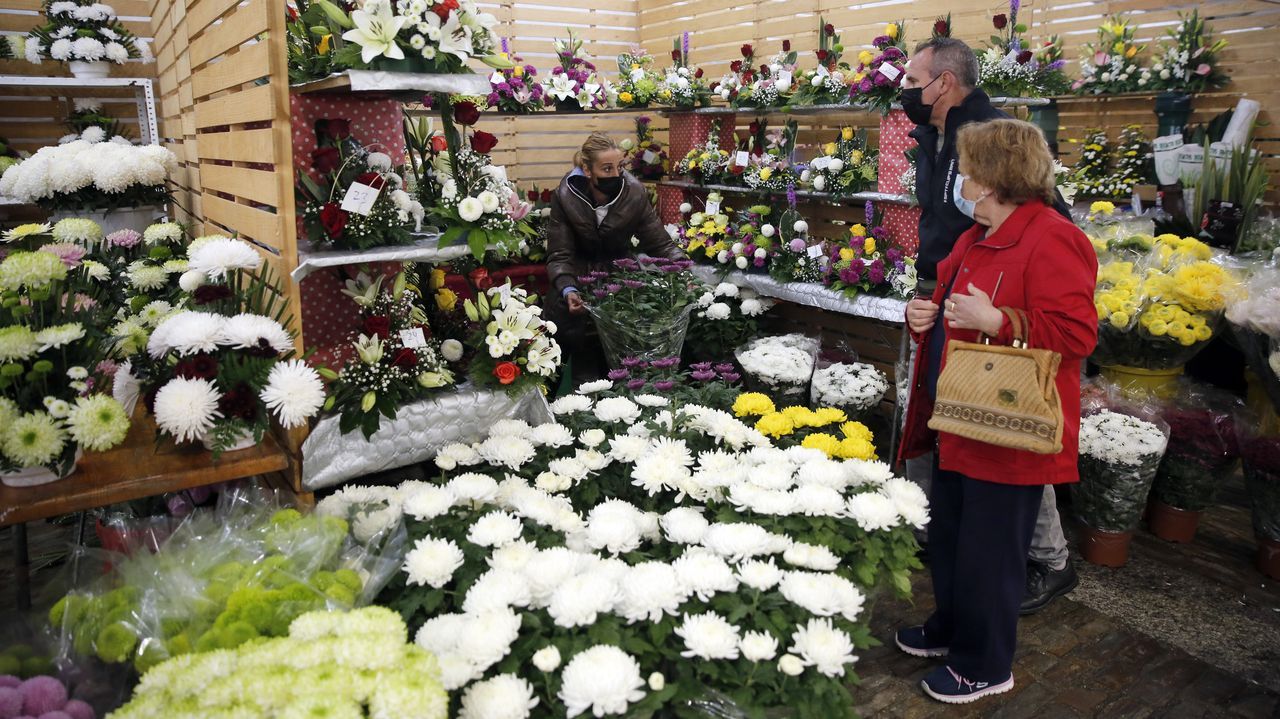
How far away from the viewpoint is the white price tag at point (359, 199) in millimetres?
2273

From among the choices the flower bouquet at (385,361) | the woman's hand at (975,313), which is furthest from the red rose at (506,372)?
the woman's hand at (975,313)

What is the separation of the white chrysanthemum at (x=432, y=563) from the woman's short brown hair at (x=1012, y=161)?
5.50ft

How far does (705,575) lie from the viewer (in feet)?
5.13

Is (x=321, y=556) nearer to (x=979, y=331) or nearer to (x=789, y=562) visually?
(x=789, y=562)

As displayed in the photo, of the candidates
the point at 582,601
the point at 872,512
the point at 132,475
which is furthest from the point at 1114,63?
the point at 132,475

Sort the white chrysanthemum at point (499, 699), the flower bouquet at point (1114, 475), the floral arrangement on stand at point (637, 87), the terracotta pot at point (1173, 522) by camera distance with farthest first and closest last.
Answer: the floral arrangement on stand at point (637, 87), the terracotta pot at point (1173, 522), the flower bouquet at point (1114, 475), the white chrysanthemum at point (499, 699)

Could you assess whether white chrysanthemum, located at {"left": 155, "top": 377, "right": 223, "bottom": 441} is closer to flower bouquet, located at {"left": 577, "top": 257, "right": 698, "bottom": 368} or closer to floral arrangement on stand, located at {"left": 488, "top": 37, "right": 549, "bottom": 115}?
flower bouquet, located at {"left": 577, "top": 257, "right": 698, "bottom": 368}

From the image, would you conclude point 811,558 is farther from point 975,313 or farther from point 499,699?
point 975,313

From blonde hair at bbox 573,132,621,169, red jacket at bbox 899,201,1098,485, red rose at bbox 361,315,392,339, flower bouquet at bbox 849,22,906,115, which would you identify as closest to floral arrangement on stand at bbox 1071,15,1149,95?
flower bouquet at bbox 849,22,906,115

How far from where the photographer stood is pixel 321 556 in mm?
1618

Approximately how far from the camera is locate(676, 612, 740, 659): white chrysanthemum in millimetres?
1404

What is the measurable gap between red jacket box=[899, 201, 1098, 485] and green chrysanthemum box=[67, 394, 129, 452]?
2.12m

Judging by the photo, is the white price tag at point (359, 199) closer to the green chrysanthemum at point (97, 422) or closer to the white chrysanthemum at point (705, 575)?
the green chrysanthemum at point (97, 422)

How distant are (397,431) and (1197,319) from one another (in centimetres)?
319
